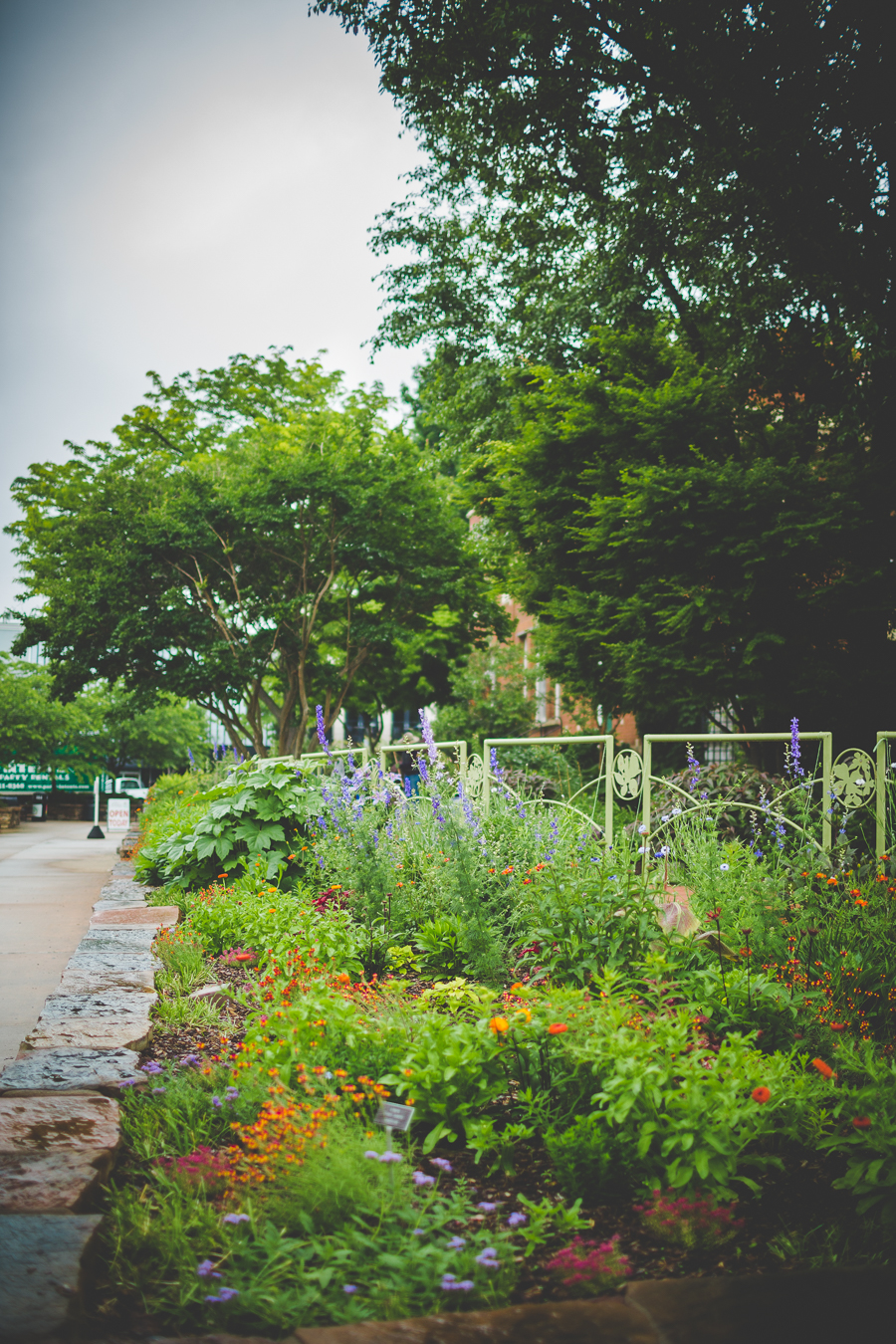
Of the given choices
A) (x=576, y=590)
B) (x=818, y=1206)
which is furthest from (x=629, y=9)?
(x=818, y=1206)

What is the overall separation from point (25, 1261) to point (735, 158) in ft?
34.0

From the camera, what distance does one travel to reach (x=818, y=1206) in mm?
2311

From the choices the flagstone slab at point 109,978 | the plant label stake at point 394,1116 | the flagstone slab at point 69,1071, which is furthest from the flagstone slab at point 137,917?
the plant label stake at point 394,1116

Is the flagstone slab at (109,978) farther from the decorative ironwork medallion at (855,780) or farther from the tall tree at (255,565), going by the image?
the tall tree at (255,565)

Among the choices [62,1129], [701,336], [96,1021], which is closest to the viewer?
[62,1129]

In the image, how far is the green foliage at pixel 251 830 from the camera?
6188mm

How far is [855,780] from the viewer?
16.1 ft

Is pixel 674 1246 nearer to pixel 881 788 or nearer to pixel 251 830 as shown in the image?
pixel 881 788

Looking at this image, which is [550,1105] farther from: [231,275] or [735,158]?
[231,275]

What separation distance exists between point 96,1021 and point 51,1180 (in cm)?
136

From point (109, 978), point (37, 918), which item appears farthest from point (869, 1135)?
point (37, 918)

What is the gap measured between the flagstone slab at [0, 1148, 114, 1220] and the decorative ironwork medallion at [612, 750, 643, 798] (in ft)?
12.1

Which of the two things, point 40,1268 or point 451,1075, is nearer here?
point 40,1268

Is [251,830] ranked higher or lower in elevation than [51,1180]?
higher
